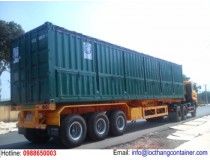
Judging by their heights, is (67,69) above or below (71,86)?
above

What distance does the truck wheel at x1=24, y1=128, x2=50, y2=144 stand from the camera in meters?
10.1

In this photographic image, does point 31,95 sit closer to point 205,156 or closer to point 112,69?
point 112,69

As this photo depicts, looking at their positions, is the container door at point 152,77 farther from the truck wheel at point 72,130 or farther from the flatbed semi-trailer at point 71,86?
the truck wheel at point 72,130

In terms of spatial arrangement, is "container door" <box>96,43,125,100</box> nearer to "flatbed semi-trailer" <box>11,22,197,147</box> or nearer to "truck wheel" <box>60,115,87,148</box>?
"flatbed semi-trailer" <box>11,22,197,147</box>

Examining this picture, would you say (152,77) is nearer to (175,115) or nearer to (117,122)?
(175,115)

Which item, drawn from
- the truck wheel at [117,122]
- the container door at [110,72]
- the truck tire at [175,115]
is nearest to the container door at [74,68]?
the container door at [110,72]

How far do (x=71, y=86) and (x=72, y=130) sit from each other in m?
1.38

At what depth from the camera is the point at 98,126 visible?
10.3 m

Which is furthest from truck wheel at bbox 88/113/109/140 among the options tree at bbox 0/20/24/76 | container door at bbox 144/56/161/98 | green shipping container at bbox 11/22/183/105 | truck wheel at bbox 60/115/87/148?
tree at bbox 0/20/24/76

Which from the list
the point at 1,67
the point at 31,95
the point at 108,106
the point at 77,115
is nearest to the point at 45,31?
the point at 31,95

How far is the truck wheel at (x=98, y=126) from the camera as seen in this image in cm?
988

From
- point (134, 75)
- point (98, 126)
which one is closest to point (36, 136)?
point (98, 126)

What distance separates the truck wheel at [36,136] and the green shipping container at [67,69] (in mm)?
1064

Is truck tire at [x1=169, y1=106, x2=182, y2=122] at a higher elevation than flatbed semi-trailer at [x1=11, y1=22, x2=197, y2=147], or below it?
below
